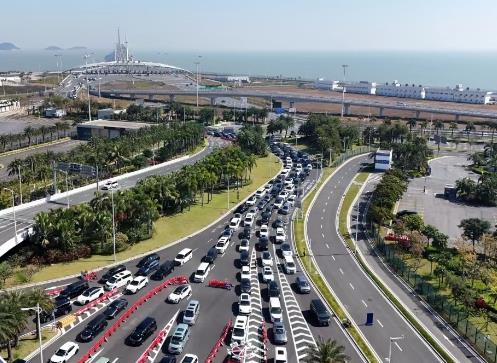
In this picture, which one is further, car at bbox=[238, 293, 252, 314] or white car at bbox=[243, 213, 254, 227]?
white car at bbox=[243, 213, 254, 227]

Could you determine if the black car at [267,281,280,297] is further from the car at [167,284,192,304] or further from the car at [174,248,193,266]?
the car at [174,248,193,266]

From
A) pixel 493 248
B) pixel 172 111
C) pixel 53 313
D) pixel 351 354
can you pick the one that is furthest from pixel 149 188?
pixel 172 111

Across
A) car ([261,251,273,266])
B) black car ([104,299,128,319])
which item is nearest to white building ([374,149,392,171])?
car ([261,251,273,266])

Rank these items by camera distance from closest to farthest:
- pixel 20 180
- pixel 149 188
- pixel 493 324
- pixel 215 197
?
pixel 493 324 → pixel 149 188 → pixel 20 180 → pixel 215 197

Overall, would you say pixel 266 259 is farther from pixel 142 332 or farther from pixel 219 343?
pixel 142 332

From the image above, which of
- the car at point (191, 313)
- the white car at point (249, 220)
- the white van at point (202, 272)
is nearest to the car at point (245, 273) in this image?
the white van at point (202, 272)

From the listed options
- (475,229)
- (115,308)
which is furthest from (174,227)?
(475,229)

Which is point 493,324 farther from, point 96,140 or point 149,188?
point 96,140
